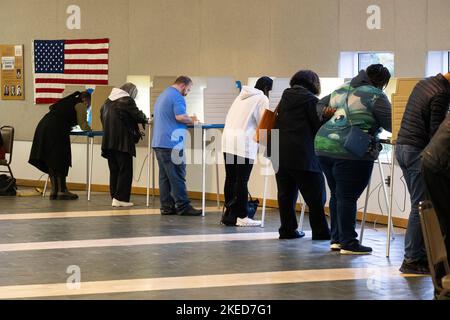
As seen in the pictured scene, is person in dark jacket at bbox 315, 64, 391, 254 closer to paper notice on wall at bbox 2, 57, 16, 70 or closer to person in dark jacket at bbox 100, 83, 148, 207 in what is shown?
person in dark jacket at bbox 100, 83, 148, 207

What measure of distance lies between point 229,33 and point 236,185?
10.9 feet

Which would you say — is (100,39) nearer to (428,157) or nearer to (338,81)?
(338,81)

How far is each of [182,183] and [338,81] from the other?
2.05 m

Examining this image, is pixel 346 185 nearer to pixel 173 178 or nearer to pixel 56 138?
pixel 173 178

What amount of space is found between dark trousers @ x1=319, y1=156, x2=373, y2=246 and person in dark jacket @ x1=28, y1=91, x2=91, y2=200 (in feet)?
16.6

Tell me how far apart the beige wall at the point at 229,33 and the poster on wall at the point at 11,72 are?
0.10 metres

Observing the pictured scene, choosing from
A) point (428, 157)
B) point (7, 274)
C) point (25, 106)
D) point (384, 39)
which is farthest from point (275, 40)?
point (428, 157)

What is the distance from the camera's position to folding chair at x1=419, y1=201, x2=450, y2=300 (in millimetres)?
4934

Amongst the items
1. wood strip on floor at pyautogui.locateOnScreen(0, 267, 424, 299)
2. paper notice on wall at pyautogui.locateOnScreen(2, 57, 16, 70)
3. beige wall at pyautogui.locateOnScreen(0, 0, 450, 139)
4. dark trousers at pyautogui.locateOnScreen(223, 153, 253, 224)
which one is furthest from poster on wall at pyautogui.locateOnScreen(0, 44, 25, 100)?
wood strip on floor at pyautogui.locateOnScreen(0, 267, 424, 299)

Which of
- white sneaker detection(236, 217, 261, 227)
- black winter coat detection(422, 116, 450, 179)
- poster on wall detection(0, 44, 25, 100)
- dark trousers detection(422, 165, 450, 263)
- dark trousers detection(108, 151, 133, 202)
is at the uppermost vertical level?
poster on wall detection(0, 44, 25, 100)

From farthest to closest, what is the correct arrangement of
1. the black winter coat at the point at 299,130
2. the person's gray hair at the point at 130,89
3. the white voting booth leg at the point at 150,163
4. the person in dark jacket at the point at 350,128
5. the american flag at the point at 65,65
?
the american flag at the point at 65,65 → the white voting booth leg at the point at 150,163 → the person's gray hair at the point at 130,89 → the black winter coat at the point at 299,130 → the person in dark jacket at the point at 350,128

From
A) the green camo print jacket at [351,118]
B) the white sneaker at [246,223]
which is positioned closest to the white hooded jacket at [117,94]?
the white sneaker at [246,223]

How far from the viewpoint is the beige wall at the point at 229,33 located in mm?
10352

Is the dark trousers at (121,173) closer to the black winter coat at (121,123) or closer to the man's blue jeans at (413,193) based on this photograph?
the black winter coat at (121,123)
